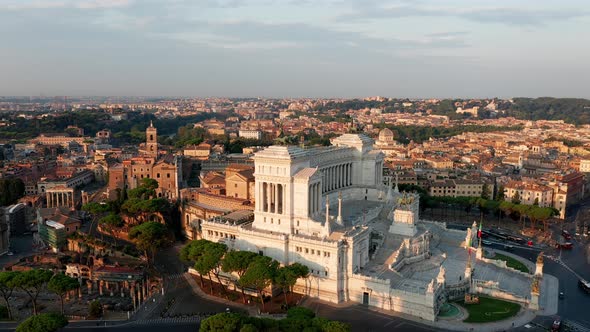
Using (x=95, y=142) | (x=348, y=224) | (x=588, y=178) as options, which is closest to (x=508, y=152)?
(x=588, y=178)

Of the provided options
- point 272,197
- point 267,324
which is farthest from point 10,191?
point 267,324

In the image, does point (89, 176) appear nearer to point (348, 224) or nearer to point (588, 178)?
point (348, 224)

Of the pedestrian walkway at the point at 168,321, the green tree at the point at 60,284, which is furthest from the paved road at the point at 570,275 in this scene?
the green tree at the point at 60,284

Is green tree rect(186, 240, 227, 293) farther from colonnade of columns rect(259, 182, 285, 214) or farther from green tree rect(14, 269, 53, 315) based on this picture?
green tree rect(14, 269, 53, 315)

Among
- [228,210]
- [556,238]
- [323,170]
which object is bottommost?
[556,238]

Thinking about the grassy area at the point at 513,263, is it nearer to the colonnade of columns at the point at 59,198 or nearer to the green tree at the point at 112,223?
the green tree at the point at 112,223

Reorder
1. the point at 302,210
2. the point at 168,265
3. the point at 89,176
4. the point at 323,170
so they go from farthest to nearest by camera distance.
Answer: the point at 89,176, the point at 323,170, the point at 168,265, the point at 302,210

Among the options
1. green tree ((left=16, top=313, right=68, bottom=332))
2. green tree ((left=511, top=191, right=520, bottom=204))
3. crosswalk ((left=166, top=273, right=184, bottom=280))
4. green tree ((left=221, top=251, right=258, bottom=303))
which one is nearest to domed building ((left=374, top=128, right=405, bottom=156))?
green tree ((left=511, top=191, right=520, bottom=204))

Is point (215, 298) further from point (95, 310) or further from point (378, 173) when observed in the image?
point (378, 173)
